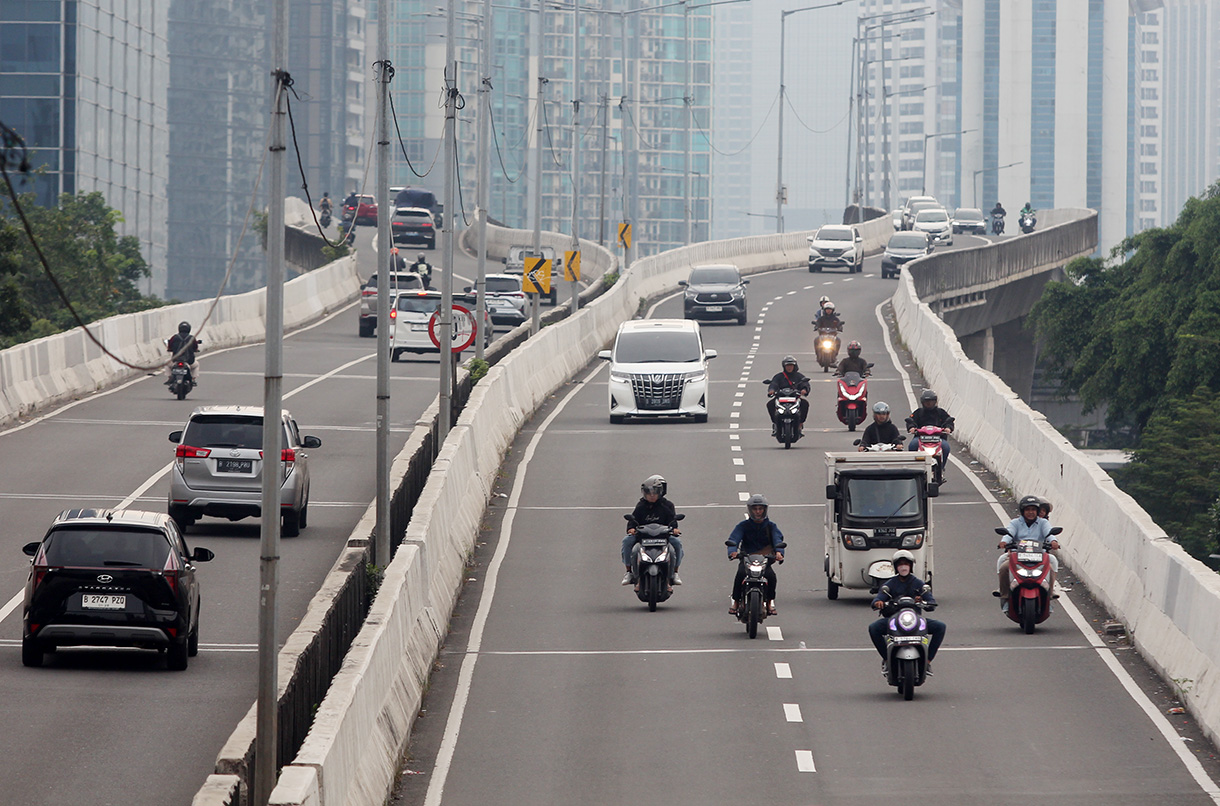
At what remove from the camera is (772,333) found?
56219 millimetres

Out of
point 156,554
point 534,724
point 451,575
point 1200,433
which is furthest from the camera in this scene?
point 1200,433

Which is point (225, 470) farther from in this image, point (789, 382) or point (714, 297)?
point (714, 297)

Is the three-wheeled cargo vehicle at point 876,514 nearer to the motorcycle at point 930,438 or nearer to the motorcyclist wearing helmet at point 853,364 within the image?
the motorcycle at point 930,438

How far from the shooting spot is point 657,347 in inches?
1457

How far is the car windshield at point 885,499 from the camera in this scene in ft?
68.2

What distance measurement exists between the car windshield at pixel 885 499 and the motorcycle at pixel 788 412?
1143 centimetres

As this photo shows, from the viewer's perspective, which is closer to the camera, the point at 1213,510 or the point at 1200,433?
the point at 1213,510

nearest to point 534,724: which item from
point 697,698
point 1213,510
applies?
point 697,698

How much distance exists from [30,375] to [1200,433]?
33030mm

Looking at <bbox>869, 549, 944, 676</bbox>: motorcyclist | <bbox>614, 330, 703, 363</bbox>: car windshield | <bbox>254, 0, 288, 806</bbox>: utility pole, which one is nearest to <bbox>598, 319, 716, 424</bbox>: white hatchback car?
<bbox>614, 330, 703, 363</bbox>: car windshield

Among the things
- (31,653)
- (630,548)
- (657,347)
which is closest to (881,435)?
(630,548)

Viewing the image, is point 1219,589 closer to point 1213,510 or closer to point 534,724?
point 534,724

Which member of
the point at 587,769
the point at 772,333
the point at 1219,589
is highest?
the point at 772,333

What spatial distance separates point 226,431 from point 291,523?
141cm
